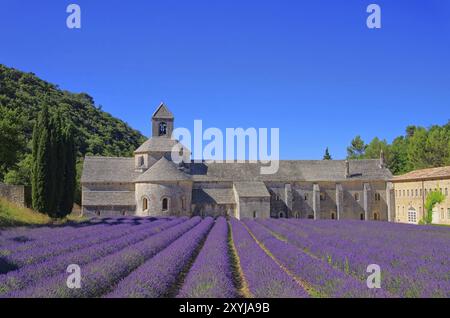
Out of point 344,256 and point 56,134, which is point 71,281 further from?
point 56,134

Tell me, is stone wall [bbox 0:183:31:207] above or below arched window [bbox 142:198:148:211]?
above

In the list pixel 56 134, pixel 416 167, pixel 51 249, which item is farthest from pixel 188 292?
pixel 416 167

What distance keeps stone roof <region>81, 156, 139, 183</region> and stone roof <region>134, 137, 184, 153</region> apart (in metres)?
2.26

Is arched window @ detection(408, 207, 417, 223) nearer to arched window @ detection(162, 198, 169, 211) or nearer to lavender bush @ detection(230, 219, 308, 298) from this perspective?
arched window @ detection(162, 198, 169, 211)

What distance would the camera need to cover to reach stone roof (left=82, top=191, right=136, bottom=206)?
43.9 m

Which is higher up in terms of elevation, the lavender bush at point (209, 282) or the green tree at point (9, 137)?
the green tree at point (9, 137)

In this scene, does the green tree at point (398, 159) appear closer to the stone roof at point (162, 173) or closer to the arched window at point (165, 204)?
the stone roof at point (162, 173)

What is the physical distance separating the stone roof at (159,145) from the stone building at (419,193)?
24.5 meters

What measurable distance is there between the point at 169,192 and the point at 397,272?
3187cm

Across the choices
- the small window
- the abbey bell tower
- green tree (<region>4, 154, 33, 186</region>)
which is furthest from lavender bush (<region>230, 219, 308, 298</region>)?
green tree (<region>4, 154, 33, 186</region>)

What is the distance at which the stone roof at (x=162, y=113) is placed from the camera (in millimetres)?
48938

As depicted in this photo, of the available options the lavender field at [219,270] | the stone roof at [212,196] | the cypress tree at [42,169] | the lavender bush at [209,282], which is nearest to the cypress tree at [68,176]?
the cypress tree at [42,169]

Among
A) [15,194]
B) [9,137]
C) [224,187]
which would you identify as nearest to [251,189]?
[224,187]

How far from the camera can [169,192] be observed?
41844mm
